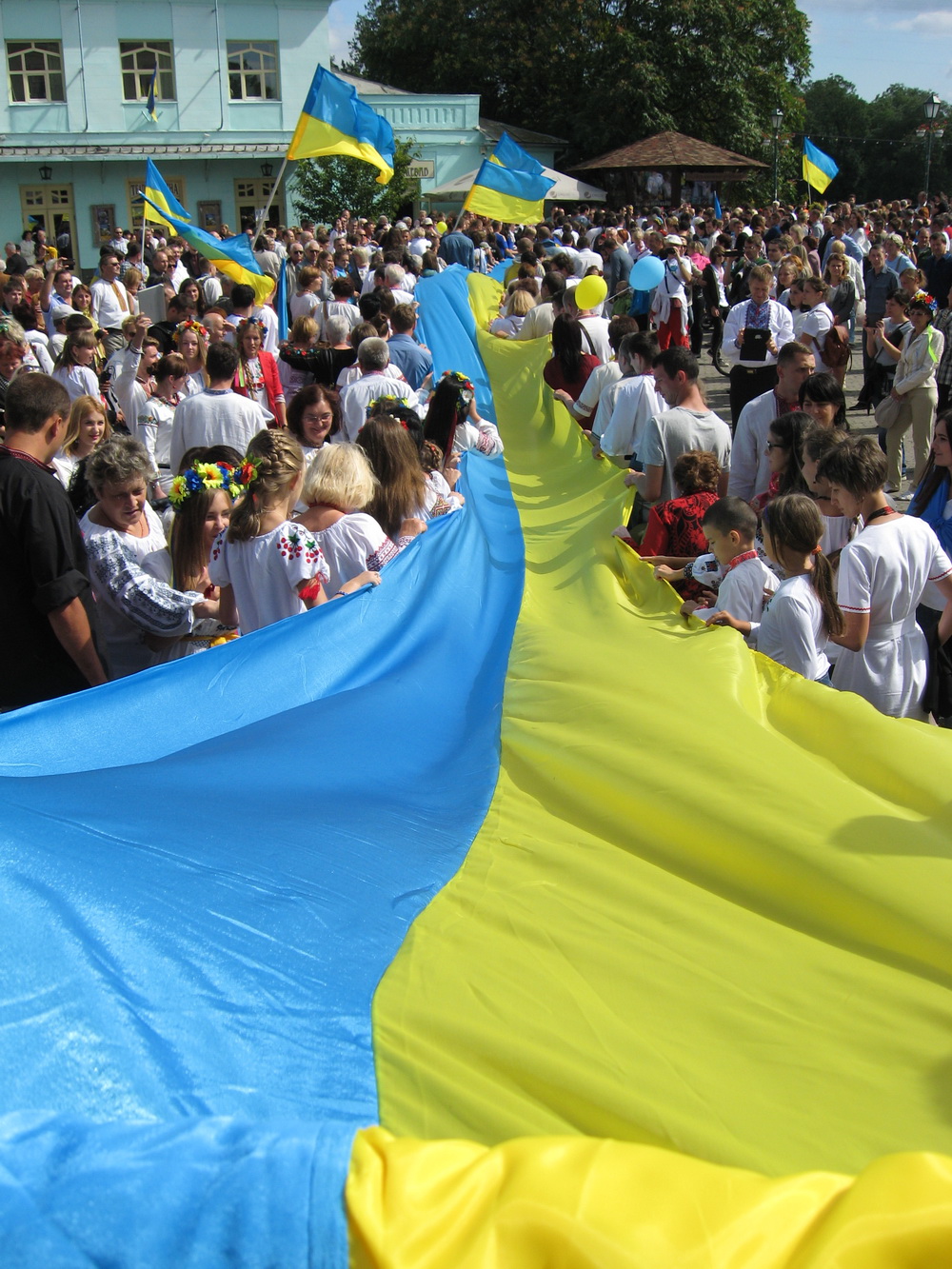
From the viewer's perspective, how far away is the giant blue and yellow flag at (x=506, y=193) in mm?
17344

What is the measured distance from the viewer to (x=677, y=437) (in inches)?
259

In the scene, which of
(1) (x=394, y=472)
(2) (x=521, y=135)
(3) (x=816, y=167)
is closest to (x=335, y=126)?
(1) (x=394, y=472)

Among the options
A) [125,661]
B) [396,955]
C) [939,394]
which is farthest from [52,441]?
[939,394]

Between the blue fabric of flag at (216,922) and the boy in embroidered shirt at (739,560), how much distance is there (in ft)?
3.36

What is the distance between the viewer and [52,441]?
4.11 metres

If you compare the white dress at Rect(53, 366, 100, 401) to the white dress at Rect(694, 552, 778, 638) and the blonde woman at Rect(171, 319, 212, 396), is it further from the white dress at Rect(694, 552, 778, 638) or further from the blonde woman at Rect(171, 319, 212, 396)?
the white dress at Rect(694, 552, 778, 638)

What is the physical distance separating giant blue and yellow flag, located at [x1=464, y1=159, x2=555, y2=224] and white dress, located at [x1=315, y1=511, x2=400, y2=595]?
13.4m

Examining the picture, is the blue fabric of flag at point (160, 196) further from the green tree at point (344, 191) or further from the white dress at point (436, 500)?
the green tree at point (344, 191)

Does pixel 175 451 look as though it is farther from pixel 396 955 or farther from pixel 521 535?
pixel 396 955

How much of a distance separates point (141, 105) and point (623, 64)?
20305 millimetres

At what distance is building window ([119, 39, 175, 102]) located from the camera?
3756 cm

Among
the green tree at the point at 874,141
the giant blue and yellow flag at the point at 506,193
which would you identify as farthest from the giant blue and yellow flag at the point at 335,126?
the green tree at the point at 874,141

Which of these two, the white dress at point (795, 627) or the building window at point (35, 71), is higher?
the building window at point (35, 71)

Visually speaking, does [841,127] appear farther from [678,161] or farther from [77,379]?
[77,379]
